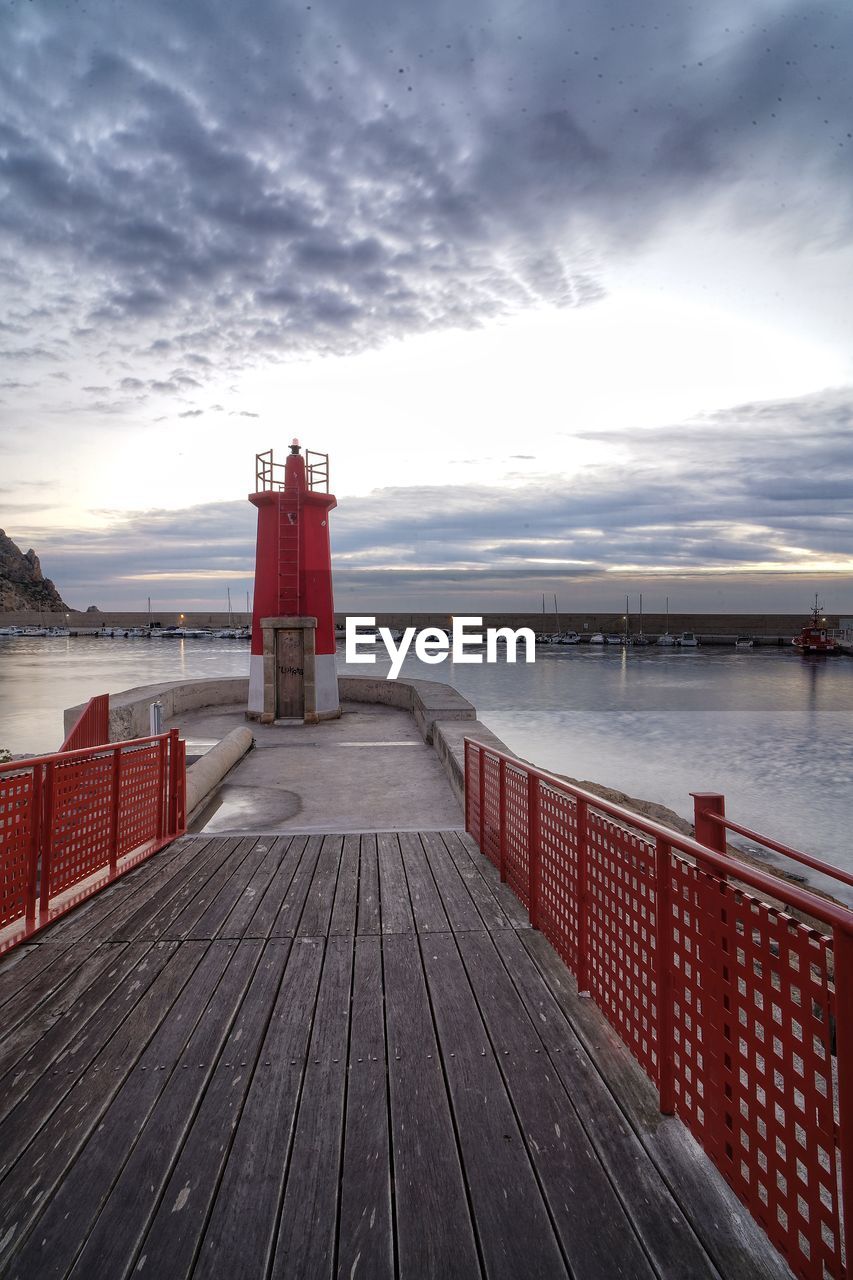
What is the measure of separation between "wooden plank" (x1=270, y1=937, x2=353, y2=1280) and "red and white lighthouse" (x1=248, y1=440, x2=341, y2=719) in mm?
12874

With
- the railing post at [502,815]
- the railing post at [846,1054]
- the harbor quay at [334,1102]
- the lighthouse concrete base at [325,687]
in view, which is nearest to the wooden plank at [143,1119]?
the harbor quay at [334,1102]

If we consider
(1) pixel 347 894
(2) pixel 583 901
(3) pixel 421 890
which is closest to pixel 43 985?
(1) pixel 347 894

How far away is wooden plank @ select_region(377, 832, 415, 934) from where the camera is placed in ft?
13.9

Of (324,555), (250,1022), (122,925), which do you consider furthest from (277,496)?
(250,1022)

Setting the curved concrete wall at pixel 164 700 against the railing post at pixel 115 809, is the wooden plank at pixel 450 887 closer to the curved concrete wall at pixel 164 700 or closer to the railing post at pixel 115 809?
the railing post at pixel 115 809

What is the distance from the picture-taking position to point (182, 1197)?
2096mm

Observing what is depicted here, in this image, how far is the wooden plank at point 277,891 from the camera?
4.16 metres

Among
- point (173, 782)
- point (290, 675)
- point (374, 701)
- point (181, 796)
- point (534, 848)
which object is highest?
point (290, 675)

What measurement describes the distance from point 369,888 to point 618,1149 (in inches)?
112

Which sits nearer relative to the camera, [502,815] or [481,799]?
[502,815]

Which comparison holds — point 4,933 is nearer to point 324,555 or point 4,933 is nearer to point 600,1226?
point 600,1226

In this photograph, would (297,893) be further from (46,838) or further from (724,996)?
(724,996)

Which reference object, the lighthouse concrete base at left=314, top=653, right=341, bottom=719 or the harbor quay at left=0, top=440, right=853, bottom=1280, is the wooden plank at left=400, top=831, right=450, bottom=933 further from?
the lighthouse concrete base at left=314, top=653, right=341, bottom=719

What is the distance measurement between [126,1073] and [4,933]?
5.51ft
